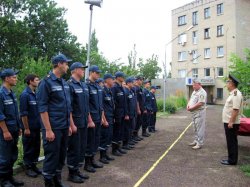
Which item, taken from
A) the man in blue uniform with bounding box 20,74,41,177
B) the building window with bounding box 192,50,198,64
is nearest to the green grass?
the man in blue uniform with bounding box 20,74,41,177

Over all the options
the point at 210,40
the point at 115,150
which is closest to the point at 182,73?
the point at 210,40

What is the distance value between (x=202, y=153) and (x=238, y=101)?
2.06 meters

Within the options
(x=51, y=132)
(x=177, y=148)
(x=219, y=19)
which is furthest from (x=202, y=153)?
(x=219, y=19)

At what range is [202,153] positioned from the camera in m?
8.40

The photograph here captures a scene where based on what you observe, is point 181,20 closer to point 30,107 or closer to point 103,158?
point 103,158

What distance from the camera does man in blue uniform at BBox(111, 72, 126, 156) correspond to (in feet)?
26.4

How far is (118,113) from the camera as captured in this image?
806cm

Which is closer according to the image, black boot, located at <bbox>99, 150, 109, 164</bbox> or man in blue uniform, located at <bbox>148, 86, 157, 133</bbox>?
black boot, located at <bbox>99, 150, 109, 164</bbox>

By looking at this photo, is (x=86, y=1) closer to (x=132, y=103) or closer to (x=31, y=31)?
(x=132, y=103)

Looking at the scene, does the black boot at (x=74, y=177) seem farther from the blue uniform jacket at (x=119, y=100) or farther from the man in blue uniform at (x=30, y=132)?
the blue uniform jacket at (x=119, y=100)

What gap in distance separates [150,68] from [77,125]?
149ft

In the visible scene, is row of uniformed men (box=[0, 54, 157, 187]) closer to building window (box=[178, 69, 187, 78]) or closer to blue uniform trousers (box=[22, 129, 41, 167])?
blue uniform trousers (box=[22, 129, 41, 167])

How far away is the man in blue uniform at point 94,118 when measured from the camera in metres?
6.49

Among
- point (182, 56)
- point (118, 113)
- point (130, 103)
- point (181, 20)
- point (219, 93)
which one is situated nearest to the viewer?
point (118, 113)
